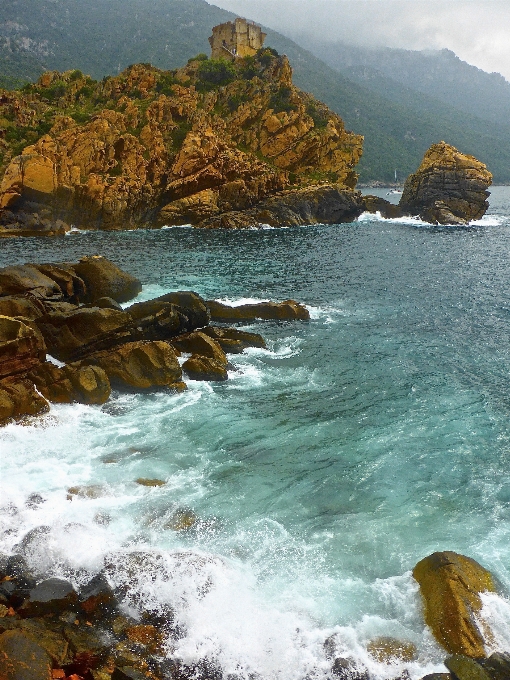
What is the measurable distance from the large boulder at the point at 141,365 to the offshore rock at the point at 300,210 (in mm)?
69505

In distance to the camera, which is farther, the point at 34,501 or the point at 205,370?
the point at 205,370

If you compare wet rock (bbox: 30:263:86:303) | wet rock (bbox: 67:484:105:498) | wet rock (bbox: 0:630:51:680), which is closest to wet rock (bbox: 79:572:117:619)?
wet rock (bbox: 0:630:51:680)

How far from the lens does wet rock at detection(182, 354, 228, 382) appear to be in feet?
92.0

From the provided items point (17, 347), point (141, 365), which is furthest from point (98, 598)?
point (141, 365)

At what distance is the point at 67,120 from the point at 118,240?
40.9m

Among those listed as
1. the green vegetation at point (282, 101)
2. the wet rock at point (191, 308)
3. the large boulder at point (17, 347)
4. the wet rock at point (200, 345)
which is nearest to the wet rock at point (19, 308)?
the large boulder at point (17, 347)

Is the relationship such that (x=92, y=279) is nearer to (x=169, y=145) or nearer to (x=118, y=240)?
(x=118, y=240)

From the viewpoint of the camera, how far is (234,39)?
14450 cm

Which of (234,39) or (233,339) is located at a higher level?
(234,39)

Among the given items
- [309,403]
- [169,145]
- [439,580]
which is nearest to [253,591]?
[439,580]

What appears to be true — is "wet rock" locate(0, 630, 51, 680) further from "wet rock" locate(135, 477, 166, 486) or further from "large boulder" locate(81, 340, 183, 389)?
"large boulder" locate(81, 340, 183, 389)

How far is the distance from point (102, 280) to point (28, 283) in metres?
7.55

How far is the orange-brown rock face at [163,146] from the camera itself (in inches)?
3354

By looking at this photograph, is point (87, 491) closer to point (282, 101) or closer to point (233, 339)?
point (233, 339)
